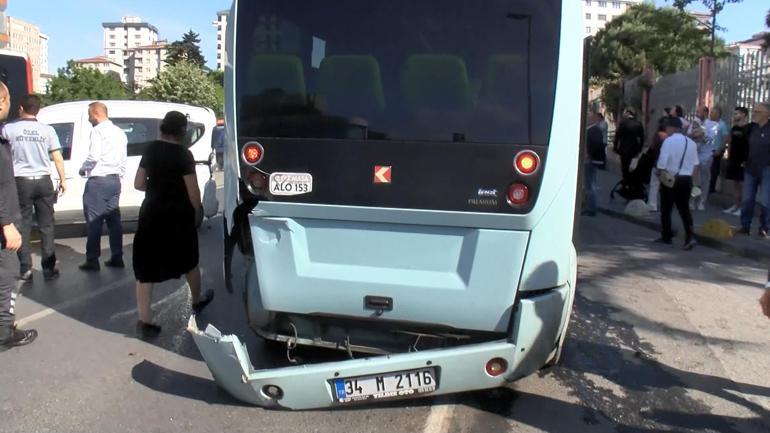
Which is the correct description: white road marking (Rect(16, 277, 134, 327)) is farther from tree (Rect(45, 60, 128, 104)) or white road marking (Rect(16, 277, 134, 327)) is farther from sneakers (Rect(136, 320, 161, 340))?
tree (Rect(45, 60, 128, 104))

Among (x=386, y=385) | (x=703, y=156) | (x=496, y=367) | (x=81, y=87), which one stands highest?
(x=81, y=87)

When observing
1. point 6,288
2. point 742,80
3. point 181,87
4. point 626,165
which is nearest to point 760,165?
point 626,165

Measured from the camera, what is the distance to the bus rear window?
12.2 ft

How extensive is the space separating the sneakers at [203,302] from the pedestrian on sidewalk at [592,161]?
8317mm

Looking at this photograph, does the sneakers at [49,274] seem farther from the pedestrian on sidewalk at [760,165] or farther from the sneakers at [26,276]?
the pedestrian on sidewalk at [760,165]

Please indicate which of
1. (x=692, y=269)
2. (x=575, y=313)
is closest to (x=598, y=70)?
(x=692, y=269)

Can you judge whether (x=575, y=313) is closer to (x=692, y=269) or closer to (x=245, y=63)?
(x=692, y=269)

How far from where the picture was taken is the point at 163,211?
17.7 ft

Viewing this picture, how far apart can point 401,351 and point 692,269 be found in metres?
5.49

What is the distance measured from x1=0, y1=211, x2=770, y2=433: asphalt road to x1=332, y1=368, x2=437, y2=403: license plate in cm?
21

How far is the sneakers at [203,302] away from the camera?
6075 mm

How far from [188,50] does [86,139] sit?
339ft

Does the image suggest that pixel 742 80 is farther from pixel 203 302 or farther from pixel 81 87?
pixel 81 87

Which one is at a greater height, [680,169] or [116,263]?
[680,169]
